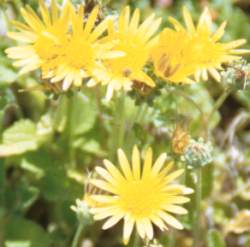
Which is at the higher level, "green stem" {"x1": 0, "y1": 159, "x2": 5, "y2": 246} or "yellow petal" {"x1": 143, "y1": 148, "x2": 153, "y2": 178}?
"yellow petal" {"x1": 143, "y1": 148, "x2": 153, "y2": 178}

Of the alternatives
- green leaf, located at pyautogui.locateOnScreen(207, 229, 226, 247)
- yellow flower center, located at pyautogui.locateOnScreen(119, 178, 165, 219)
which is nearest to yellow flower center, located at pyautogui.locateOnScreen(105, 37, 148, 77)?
yellow flower center, located at pyautogui.locateOnScreen(119, 178, 165, 219)

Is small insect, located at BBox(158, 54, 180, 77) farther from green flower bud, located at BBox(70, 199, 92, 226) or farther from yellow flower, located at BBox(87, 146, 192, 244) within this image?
green flower bud, located at BBox(70, 199, 92, 226)

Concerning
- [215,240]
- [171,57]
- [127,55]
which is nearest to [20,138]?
[127,55]

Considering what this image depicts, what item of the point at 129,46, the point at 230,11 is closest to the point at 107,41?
the point at 129,46

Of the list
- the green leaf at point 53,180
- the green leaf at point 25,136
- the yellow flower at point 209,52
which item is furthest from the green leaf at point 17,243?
the yellow flower at point 209,52

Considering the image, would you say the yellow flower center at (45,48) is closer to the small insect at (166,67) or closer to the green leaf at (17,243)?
the small insect at (166,67)
